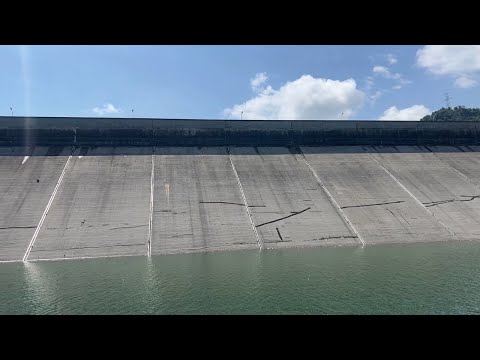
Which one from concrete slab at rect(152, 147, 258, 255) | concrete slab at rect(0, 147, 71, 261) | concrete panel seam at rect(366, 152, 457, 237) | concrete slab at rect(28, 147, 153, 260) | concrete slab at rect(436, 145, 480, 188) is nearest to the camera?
concrete slab at rect(28, 147, 153, 260)

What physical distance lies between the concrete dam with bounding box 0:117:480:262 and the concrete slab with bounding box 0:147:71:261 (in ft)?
0.31

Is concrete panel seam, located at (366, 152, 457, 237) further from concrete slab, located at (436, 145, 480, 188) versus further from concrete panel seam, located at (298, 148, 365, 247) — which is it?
concrete slab, located at (436, 145, 480, 188)

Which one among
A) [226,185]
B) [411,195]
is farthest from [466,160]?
[226,185]

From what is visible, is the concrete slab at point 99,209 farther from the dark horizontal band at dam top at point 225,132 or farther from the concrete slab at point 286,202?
the concrete slab at point 286,202

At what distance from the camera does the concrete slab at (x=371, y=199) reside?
2773 centimetres

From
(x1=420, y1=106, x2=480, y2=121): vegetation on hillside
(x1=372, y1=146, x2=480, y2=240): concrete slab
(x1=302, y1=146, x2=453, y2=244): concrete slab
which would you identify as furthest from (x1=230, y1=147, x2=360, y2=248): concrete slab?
(x1=420, y1=106, x2=480, y2=121): vegetation on hillside

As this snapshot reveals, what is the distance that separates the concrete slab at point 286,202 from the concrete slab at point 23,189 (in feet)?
52.9

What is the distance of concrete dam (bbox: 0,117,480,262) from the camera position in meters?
26.2

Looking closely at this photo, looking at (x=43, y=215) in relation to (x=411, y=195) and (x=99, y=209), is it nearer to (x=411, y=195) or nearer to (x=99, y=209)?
(x=99, y=209)

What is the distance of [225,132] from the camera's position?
139ft
